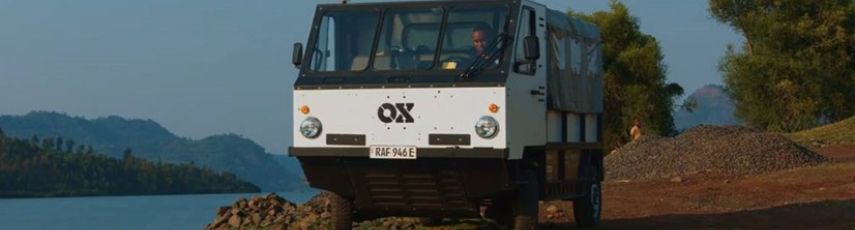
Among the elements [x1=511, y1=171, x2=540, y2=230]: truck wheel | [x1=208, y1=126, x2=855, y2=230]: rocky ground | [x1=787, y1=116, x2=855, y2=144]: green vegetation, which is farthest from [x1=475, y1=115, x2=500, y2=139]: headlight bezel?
[x1=787, y1=116, x2=855, y2=144]: green vegetation

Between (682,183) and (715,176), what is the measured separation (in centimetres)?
205

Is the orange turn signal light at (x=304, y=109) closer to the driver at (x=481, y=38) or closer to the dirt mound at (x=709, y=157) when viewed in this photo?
the driver at (x=481, y=38)

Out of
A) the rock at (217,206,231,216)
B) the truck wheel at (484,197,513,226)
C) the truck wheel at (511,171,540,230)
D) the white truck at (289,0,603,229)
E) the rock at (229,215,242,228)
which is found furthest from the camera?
the rock at (217,206,231,216)

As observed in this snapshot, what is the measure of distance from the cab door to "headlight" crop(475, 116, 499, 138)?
173 mm

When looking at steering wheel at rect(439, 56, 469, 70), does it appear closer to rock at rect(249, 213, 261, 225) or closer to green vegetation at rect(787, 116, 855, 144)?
rock at rect(249, 213, 261, 225)

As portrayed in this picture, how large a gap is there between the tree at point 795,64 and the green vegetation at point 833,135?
1023cm

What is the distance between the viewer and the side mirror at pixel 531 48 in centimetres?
1545

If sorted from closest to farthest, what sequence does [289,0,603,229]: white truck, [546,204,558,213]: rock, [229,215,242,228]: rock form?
[289,0,603,229]: white truck, [546,204,558,213]: rock, [229,215,242,228]: rock

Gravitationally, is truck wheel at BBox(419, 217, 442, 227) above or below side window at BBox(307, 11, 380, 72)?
below

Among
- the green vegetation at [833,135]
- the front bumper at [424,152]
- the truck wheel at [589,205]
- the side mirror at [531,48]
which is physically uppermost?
the side mirror at [531,48]

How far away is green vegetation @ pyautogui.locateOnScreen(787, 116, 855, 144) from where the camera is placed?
167ft

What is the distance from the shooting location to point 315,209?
2494 centimetres

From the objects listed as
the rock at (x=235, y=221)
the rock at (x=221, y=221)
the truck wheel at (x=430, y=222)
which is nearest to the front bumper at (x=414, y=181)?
the truck wheel at (x=430, y=222)

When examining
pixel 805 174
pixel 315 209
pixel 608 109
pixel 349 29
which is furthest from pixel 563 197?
pixel 608 109
